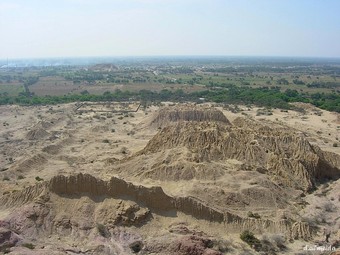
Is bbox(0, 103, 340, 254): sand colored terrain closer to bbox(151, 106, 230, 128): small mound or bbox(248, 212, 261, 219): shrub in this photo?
bbox(248, 212, 261, 219): shrub

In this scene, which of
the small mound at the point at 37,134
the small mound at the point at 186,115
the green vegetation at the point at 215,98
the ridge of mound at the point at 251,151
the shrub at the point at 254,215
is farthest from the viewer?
the green vegetation at the point at 215,98

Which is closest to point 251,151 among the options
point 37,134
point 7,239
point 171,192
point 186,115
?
point 171,192

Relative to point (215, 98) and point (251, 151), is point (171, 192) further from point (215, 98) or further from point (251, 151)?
point (215, 98)

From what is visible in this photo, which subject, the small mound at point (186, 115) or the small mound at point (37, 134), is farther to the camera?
the small mound at point (186, 115)

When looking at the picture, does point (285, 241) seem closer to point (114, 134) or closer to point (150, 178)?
point (150, 178)

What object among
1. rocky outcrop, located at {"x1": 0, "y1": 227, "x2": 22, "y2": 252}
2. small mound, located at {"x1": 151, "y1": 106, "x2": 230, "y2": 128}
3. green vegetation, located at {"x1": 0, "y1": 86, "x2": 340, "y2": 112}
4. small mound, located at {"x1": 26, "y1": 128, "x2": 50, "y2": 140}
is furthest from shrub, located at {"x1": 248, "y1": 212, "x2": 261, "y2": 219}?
green vegetation, located at {"x1": 0, "y1": 86, "x2": 340, "y2": 112}

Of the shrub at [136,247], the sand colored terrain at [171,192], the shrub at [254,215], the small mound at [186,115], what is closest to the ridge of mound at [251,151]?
the sand colored terrain at [171,192]

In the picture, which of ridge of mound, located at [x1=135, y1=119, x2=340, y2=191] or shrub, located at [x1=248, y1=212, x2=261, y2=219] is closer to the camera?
shrub, located at [x1=248, y1=212, x2=261, y2=219]

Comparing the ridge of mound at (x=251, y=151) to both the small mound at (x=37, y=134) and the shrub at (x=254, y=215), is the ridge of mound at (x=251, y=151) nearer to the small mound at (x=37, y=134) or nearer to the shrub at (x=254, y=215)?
the shrub at (x=254, y=215)
